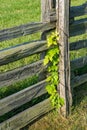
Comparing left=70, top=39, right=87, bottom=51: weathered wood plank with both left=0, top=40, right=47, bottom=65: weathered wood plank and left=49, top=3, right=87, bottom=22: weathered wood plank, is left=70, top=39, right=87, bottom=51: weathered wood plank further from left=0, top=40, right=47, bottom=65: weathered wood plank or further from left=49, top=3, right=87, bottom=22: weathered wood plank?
left=0, top=40, right=47, bottom=65: weathered wood plank

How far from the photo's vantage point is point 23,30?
4.25 meters

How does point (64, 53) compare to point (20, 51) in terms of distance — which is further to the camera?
point (64, 53)

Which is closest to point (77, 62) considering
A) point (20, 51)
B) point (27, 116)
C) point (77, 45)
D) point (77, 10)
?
point (77, 45)

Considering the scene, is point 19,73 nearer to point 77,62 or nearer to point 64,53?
point 64,53

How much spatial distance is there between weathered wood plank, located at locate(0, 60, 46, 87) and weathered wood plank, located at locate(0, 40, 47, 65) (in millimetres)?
165

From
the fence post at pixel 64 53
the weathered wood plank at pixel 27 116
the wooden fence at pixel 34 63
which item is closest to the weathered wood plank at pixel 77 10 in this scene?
the wooden fence at pixel 34 63

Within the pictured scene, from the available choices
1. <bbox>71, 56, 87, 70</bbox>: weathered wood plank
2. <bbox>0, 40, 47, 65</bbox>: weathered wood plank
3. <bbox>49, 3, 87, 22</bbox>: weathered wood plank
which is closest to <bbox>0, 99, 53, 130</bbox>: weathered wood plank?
<bbox>71, 56, 87, 70</bbox>: weathered wood plank

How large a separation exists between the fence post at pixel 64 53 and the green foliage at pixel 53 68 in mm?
60

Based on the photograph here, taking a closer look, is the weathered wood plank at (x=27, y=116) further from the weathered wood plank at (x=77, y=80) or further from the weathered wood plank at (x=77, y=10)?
the weathered wood plank at (x=77, y=10)

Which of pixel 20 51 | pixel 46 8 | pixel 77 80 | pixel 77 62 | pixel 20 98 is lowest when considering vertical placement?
pixel 77 80

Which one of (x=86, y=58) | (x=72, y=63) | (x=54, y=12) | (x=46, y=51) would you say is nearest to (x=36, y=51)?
(x=46, y=51)

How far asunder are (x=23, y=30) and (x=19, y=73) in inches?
22.0

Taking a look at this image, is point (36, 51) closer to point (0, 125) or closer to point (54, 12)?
point (54, 12)

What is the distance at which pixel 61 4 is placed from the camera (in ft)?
14.6
